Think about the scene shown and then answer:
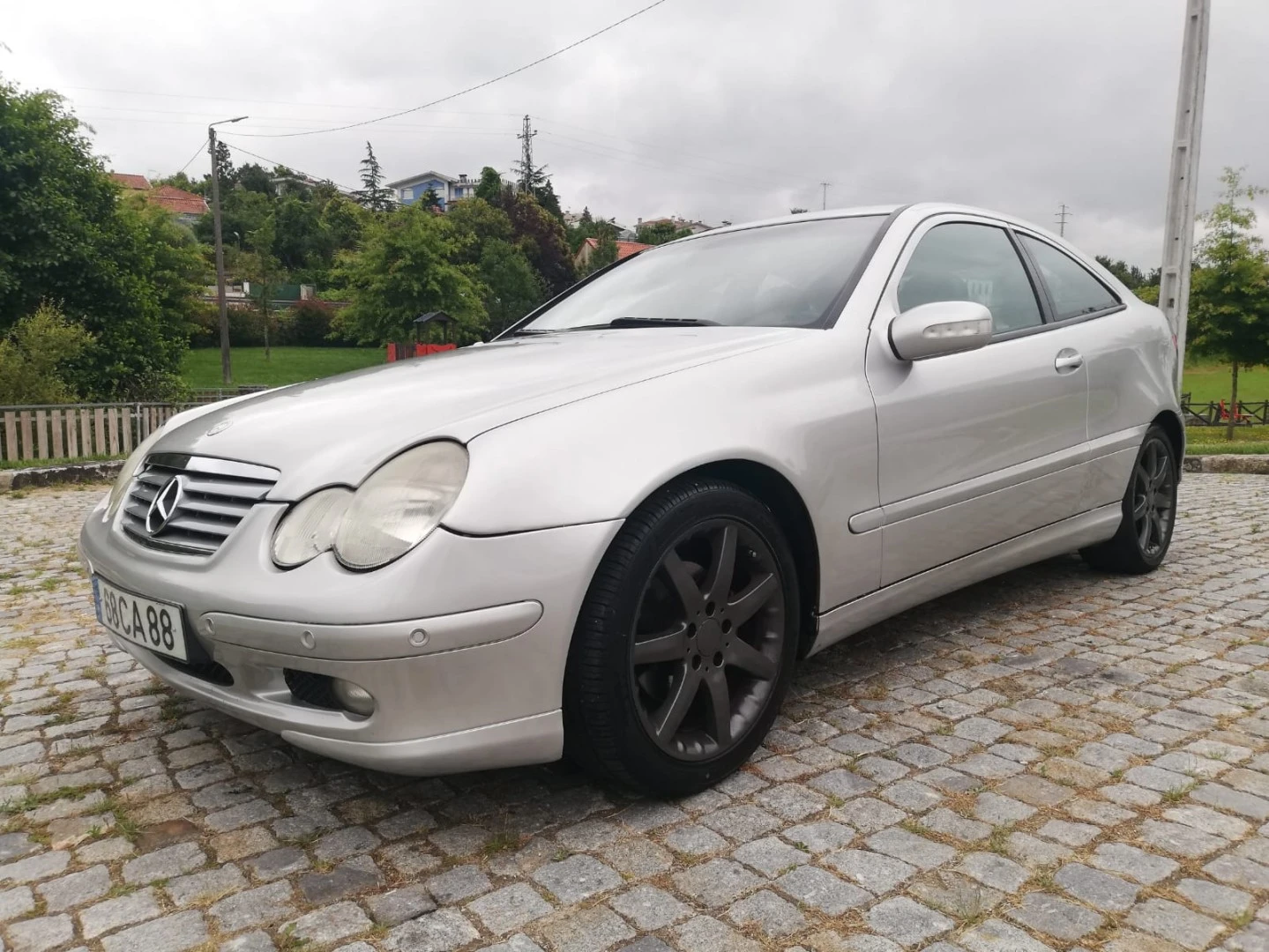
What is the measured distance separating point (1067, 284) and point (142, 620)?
11.4ft

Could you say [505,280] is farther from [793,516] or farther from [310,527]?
[310,527]

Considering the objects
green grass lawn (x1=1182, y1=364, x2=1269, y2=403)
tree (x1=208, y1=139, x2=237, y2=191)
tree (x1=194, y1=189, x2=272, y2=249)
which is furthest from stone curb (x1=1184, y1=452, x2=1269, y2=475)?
tree (x1=208, y1=139, x2=237, y2=191)

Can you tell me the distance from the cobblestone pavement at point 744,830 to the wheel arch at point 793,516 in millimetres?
345

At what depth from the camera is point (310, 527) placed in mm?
2074

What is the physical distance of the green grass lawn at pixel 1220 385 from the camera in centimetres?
4697

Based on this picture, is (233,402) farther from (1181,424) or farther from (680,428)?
(1181,424)

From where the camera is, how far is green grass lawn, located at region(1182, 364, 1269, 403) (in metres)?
47.0

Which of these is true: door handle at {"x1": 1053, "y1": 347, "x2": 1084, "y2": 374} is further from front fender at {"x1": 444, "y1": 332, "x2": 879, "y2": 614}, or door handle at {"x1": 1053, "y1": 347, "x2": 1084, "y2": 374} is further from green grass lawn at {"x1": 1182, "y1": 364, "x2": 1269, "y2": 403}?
green grass lawn at {"x1": 1182, "y1": 364, "x2": 1269, "y2": 403}

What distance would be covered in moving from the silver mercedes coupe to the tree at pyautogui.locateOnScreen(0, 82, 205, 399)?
51.8ft

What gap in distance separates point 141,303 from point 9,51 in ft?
15.5

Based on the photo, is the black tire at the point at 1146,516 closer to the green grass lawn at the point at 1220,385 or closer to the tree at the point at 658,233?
the green grass lawn at the point at 1220,385

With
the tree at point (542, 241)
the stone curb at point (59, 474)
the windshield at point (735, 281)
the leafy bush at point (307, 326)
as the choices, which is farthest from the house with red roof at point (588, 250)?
the windshield at point (735, 281)

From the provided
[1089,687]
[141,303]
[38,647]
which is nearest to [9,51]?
[141,303]

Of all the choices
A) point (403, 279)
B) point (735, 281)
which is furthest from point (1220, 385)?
point (735, 281)
